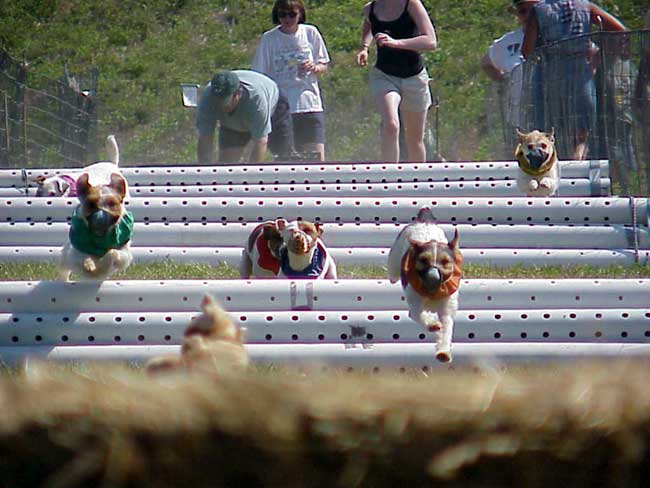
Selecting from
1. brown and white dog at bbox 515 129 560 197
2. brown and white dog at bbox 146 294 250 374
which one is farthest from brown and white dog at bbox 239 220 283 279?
brown and white dog at bbox 146 294 250 374

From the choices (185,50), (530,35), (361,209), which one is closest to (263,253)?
(361,209)

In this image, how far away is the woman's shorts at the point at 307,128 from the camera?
32.2 feet

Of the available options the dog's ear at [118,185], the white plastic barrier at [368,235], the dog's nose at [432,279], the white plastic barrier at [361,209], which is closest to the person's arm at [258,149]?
the white plastic barrier at [361,209]

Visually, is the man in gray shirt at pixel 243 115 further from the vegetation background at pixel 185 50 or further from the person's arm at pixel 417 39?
the vegetation background at pixel 185 50

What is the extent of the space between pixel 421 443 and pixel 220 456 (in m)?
0.15

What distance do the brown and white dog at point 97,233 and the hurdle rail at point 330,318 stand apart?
0.45ft

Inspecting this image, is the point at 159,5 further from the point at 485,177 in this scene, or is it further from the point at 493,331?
the point at 493,331

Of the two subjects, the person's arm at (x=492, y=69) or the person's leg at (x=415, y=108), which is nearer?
the person's leg at (x=415, y=108)

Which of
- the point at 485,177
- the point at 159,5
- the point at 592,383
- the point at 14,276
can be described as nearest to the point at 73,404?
the point at 592,383

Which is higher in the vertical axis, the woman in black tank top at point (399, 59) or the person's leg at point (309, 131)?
the woman in black tank top at point (399, 59)

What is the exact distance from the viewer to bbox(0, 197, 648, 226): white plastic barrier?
299 inches

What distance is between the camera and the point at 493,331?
5.31m

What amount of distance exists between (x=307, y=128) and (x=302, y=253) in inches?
159

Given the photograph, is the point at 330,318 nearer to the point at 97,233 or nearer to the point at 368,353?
the point at 368,353
